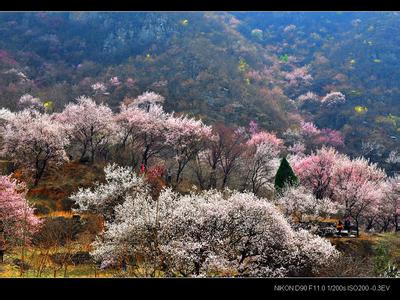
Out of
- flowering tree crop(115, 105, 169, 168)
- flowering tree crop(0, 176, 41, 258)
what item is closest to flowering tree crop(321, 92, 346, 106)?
flowering tree crop(115, 105, 169, 168)

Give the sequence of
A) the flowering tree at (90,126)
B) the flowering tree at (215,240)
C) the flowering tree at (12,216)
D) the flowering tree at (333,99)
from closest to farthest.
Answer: the flowering tree at (215,240) → the flowering tree at (12,216) → the flowering tree at (90,126) → the flowering tree at (333,99)

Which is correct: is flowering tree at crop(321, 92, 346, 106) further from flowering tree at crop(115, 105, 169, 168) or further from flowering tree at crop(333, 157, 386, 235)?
flowering tree at crop(115, 105, 169, 168)

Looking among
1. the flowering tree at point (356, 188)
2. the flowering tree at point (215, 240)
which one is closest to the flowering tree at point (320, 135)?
the flowering tree at point (356, 188)

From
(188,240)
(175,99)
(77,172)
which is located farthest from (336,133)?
(188,240)

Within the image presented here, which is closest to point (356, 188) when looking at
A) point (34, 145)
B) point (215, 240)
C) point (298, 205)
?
point (298, 205)
